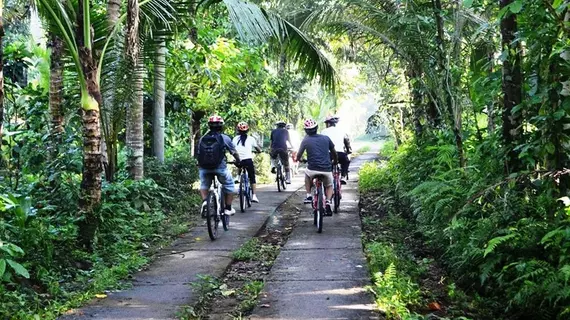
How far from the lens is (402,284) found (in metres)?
5.68

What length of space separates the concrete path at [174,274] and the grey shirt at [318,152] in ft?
4.48

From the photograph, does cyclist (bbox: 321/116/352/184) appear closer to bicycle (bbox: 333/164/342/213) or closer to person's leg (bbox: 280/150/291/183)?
bicycle (bbox: 333/164/342/213)

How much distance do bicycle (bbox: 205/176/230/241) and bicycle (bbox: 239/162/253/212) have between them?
207cm

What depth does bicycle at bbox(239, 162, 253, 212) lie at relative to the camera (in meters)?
11.6

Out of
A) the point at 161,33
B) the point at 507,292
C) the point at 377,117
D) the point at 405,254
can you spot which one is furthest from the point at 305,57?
the point at 377,117

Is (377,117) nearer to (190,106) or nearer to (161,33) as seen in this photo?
(190,106)

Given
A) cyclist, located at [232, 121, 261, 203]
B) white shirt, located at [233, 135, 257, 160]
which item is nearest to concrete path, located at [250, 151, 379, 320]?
cyclist, located at [232, 121, 261, 203]

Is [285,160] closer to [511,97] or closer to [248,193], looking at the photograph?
[248,193]

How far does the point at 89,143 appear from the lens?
708cm

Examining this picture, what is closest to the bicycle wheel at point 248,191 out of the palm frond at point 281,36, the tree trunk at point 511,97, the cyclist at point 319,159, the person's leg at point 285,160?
the cyclist at point 319,159

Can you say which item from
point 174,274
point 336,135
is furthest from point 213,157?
point 336,135

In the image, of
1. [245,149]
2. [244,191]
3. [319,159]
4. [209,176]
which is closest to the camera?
[209,176]

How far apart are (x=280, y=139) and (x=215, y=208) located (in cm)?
616

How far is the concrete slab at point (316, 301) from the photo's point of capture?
5.17m
